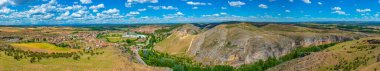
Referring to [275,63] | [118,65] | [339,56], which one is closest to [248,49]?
[275,63]

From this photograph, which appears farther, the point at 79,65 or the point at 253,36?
the point at 253,36

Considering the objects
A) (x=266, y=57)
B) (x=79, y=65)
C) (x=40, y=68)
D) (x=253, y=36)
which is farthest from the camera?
(x=253, y=36)

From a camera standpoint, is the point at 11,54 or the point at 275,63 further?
the point at 275,63

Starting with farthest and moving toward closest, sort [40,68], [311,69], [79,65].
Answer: [311,69], [79,65], [40,68]

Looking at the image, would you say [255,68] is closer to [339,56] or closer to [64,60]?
[339,56]

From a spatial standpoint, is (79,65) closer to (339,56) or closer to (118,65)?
(118,65)

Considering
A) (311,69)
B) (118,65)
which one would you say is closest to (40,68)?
(118,65)

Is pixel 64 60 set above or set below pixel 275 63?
above

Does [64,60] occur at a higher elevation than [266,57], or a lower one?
higher

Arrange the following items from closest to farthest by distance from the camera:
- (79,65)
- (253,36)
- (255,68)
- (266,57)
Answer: (79,65) → (255,68) → (266,57) → (253,36)
